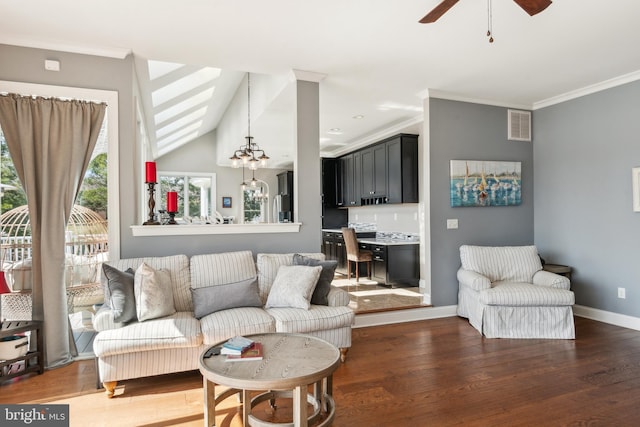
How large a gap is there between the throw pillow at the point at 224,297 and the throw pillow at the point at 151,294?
206 millimetres

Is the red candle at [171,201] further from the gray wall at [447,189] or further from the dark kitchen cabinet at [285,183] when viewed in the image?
the dark kitchen cabinet at [285,183]

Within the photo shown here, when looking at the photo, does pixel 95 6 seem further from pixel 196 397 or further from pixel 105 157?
pixel 196 397

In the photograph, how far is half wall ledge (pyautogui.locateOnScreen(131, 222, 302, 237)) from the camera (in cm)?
351

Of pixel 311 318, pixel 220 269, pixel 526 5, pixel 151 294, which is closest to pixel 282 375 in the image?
pixel 311 318

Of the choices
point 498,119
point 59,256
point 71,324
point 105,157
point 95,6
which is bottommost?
point 71,324

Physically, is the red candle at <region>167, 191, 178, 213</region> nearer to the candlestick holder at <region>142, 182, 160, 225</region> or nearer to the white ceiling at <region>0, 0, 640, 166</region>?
the candlestick holder at <region>142, 182, 160, 225</region>

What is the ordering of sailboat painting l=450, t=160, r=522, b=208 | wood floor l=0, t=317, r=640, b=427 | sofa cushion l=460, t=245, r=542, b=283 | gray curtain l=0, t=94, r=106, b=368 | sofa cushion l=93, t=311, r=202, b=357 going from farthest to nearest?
1. sailboat painting l=450, t=160, r=522, b=208
2. sofa cushion l=460, t=245, r=542, b=283
3. gray curtain l=0, t=94, r=106, b=368
4. sofa cushion l=93, t=311, r=202, b=357
5. wood floor l=0, t=317, r=640, b=427

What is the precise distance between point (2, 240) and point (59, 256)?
0.52 m

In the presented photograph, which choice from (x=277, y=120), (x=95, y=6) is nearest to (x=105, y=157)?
(x=95, y=6)

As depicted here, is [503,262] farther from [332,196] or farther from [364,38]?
[332,196]

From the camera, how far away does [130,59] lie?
3.51 metres

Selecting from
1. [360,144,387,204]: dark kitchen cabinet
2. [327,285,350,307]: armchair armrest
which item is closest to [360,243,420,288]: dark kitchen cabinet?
[360,144,387,204]: dark kitchen cabinet

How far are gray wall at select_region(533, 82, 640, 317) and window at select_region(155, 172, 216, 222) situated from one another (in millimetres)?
7330

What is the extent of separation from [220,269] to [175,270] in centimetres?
37
